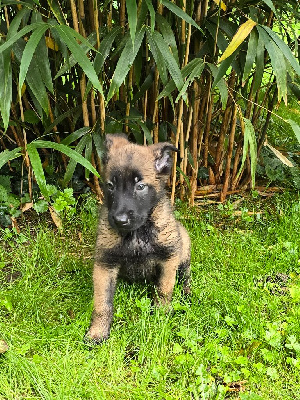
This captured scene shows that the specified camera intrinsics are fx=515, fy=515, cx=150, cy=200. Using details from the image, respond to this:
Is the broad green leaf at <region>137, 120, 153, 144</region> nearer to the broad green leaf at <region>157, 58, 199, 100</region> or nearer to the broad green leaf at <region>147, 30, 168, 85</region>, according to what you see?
the broad green leaf at <region>157, 58, 199, 100</region>

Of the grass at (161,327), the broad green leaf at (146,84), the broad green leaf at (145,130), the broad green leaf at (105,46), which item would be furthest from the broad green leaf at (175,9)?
the grass at (161,327)

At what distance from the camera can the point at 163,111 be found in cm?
403

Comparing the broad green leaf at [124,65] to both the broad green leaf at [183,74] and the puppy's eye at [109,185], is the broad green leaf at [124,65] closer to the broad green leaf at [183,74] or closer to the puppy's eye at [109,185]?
the broad green leaf at [183,74]

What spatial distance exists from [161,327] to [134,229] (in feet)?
1.87

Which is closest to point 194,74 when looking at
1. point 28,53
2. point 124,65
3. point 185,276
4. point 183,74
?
point 183,74

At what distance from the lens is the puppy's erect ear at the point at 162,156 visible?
2.72m

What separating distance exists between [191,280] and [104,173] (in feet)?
3.29

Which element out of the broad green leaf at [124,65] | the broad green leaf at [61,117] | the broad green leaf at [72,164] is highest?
the broad green leaf at [124,65]

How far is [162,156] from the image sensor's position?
2746 mm

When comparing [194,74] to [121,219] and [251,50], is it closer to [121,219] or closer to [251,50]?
[251,50]

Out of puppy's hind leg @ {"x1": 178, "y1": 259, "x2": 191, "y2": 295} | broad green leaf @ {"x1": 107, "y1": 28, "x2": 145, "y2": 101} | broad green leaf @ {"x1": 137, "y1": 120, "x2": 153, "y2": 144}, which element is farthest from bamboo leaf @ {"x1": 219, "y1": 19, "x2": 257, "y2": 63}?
puppy's hind leg @ {"x1": 178, "y1": 259, "x2": 191, "y2": 295}

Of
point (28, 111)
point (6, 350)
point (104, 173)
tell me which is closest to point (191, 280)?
point (104, 173)

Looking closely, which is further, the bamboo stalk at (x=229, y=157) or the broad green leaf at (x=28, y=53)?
the bamboo stalk at (x=229, y=157)

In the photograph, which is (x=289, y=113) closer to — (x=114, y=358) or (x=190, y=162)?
(x=190, y=162)
